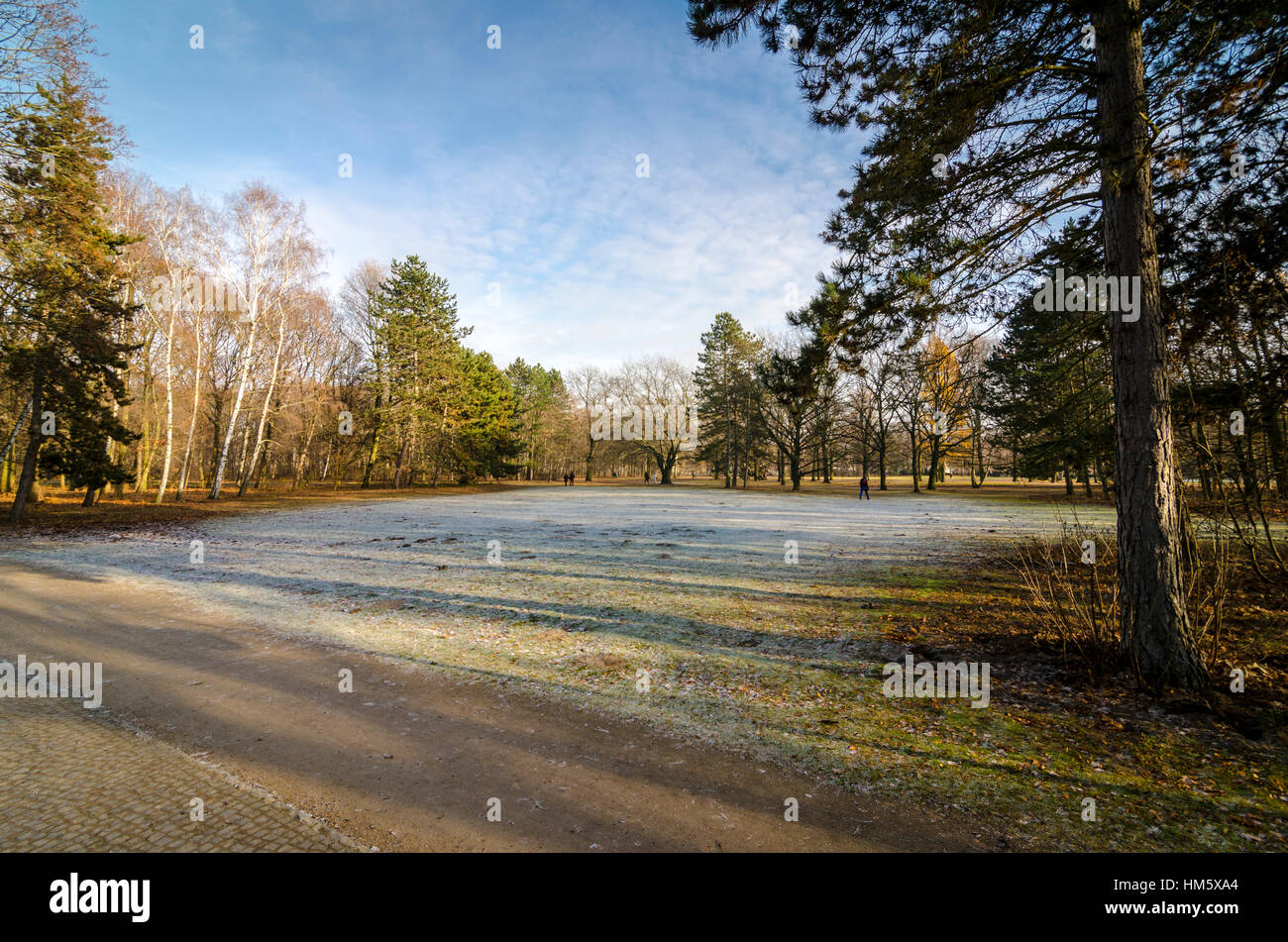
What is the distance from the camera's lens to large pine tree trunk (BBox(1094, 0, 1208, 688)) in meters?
4.72

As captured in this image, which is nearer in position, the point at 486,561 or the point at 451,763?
the point at 451,763

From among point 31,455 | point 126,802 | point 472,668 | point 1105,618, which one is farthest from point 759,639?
point 31,455

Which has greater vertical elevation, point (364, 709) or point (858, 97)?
point (858, 97)

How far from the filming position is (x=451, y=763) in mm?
3586

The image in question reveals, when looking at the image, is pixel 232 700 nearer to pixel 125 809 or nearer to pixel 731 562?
pixel 125 809

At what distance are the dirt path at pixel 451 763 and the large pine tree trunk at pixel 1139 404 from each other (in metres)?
3.49

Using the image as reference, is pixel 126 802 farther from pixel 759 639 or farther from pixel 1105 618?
pixel 1105 618

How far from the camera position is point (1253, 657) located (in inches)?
193

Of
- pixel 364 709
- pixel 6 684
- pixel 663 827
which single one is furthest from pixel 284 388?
pixel 663 827

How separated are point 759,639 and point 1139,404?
14.9 feet

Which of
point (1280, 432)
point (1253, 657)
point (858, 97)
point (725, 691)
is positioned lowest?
point (725, 691)

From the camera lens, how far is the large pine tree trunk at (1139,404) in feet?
15.5
